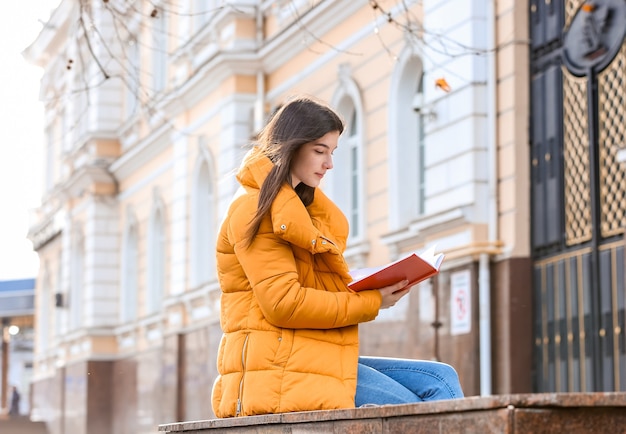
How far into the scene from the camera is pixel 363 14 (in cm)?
1844

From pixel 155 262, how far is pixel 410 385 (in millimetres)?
23105

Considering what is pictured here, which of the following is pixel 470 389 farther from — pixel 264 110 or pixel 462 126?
pixel 264 110

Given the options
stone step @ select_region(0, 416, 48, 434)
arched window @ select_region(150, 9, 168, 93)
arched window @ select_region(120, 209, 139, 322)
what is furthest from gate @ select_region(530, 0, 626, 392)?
stone step @ select_region(0, 416, 48, 434)

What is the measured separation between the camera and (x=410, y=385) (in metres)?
5.85

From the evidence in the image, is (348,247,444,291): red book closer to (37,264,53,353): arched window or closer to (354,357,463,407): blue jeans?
(354,357,463,407): blue jeans

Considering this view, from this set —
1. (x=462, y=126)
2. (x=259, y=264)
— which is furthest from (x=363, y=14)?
(x=259, y=264)

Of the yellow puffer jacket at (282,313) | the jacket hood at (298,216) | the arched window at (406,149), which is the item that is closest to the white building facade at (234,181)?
the arched window at (406,149)

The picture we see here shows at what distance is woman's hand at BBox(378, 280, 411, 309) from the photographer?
5.86 metres

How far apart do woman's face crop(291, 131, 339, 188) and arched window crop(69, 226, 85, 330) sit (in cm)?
2775

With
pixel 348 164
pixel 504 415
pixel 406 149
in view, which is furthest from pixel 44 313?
pixel 504 415

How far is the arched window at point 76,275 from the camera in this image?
110ft

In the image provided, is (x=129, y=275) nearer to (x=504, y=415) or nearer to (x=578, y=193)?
(x=578, y=193)

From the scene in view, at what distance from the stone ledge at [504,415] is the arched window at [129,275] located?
85.5 feet

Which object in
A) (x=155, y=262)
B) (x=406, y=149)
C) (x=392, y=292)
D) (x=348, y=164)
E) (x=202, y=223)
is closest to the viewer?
(x=392, y=292)
